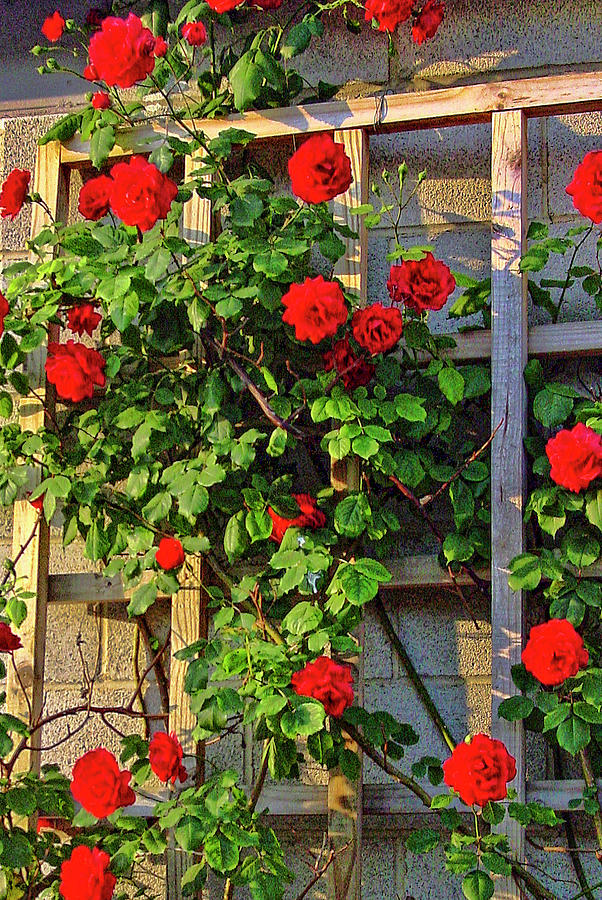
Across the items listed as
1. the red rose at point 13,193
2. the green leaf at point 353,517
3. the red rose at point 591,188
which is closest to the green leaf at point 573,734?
the green leaf at point 353,517

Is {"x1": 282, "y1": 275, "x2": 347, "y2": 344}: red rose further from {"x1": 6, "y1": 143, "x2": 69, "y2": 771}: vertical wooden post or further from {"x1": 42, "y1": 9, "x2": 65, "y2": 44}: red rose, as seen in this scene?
{"x1": 42, "y1": 9, "x2": 65, "y2": 44}: red rose

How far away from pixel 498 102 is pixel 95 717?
1.48m

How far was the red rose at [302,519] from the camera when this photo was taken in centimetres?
224

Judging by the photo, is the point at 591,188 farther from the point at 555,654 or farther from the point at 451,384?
the point at 555,654

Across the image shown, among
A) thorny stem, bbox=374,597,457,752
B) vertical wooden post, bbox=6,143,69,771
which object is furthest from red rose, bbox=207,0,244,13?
thorny stem, bbox=374,597,457,752

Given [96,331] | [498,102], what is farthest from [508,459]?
[96,331]

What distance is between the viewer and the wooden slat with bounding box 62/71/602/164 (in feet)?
7.52

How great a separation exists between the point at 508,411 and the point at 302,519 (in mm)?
429

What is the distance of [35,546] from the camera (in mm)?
2451

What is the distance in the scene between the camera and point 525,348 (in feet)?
7.47

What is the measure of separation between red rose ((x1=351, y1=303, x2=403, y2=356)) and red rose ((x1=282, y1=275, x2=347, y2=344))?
3.3 inches

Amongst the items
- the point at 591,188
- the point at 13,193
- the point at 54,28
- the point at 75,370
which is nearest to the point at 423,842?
the point at 75,370

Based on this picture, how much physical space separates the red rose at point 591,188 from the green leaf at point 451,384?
1.20 ft

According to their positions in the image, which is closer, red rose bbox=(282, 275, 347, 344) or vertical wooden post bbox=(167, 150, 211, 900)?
red rose bbox=(282, 275, 347, 344)
